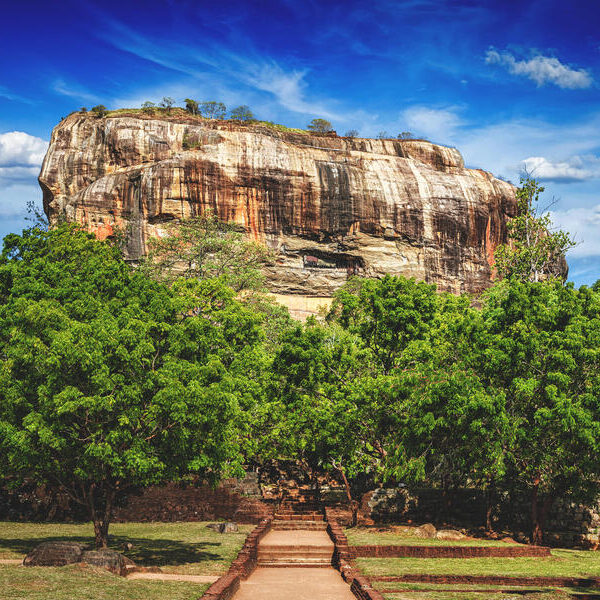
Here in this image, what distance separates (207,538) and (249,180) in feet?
130

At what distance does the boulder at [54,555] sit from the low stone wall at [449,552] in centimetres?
651

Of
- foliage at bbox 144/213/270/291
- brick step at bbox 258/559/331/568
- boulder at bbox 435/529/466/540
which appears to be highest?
foliage at bbox 144/213/270/291

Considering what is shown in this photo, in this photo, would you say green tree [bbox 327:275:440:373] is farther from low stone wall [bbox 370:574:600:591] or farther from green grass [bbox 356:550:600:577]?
low stone wall [bbox 370:574:600:591]

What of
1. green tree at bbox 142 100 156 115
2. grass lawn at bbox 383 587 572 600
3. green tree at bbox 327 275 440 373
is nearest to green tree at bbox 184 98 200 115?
green tree at bbox 142 100 156 115

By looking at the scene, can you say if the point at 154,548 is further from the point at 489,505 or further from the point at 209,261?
the point at 209,261

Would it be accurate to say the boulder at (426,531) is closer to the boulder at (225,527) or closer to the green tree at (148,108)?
the boulder at (225,527)

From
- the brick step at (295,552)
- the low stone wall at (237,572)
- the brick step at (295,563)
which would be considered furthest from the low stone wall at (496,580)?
the brick step at (295,552)

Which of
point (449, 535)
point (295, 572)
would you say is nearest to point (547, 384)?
point (449, 535)

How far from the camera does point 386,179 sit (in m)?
57.6

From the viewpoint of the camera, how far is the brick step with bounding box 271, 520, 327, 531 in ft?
70.1

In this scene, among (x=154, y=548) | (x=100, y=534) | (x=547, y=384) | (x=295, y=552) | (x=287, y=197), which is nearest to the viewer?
(x=100, y=534)

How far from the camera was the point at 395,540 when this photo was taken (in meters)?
17.9

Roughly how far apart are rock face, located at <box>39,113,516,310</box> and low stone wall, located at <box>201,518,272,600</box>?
38042 millimetres

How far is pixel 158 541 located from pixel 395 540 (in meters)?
6.26
